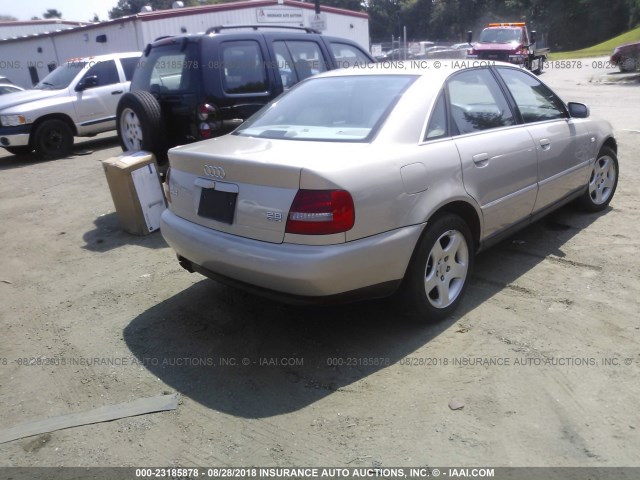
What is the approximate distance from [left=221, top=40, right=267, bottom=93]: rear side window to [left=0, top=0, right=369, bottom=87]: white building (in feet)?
38.1

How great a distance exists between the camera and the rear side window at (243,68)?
5934mm

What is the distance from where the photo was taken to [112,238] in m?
5.87

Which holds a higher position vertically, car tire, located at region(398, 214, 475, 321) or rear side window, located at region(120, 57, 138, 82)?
rear side window, located at region(120, 57, 138, 82)

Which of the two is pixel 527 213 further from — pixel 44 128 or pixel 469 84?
pixel 44 128

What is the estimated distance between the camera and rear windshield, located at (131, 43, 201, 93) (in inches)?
229

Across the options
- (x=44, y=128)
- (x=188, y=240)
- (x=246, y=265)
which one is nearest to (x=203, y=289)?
(x=188, y=240)

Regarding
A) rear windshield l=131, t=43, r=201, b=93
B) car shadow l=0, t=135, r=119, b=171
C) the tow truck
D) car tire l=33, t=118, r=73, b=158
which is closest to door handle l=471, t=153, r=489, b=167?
rear windshield l=131, t=43, r=201, b=93

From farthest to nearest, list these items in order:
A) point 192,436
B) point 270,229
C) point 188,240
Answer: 1. point 188,240
2. point 270,229
3. point 192,436

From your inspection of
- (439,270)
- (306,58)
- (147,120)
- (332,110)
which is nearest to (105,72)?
(306,58)

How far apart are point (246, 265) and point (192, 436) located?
0.96 metres

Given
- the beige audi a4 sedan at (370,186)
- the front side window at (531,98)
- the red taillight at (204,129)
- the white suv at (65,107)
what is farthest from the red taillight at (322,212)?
the white suv at (65,107)

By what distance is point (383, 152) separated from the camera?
3262mm

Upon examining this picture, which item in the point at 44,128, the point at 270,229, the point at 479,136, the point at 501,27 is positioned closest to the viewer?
the point at 270,229

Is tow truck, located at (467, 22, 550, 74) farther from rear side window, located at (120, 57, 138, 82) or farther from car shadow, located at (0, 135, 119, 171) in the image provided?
car shadow, located at (0, 135, 119, 171)
